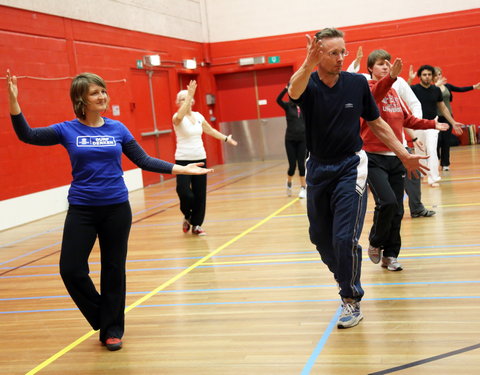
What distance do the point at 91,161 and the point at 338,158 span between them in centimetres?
152

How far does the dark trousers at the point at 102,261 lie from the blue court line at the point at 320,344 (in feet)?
4.20

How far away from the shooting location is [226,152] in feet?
61.6

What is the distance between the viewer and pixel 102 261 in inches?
Answer: 156

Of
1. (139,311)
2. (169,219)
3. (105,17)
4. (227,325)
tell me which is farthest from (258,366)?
(105,17)

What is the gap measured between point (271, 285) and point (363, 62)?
517 inches

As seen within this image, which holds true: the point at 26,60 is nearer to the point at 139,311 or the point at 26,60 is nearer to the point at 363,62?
the point at 139,311

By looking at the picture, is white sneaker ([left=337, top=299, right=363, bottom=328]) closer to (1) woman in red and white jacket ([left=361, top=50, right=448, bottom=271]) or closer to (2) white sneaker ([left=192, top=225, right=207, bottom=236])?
(1) woman in red and white jacket ([left=361, top=50, right=448, bottom=271])

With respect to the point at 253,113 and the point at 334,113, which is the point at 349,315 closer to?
the point at 334,113

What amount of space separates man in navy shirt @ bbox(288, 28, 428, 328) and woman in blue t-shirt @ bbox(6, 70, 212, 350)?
75cm

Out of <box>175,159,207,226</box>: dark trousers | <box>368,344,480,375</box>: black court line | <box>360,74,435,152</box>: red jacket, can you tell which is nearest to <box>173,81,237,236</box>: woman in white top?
<box>175,159,207,226</box>: dark trousers

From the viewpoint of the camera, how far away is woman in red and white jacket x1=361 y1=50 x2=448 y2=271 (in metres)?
4.91

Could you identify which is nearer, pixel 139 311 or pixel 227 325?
pixel 227 325

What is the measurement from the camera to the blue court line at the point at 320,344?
10.9ft

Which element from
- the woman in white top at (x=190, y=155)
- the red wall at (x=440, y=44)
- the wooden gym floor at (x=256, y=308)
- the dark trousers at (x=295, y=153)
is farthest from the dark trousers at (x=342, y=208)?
the red wall at (x=440, y=44)
